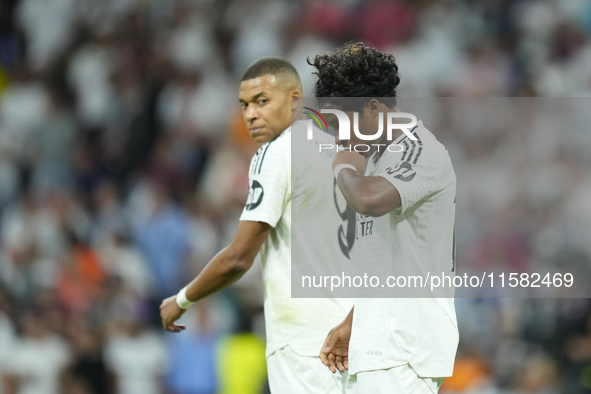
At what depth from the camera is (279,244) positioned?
4023 millimetres

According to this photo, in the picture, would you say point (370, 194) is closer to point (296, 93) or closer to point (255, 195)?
point (255, 195)

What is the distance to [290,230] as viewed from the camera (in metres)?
4.00

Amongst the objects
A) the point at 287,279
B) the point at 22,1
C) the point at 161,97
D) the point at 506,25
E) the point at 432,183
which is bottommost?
the point at 287,279

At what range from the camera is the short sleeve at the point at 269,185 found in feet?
12.8

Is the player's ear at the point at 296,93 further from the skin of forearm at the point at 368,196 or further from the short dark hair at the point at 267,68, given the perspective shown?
the skin of forearm at the point at 368,196

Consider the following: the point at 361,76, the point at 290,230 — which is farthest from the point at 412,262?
the point at 290,230

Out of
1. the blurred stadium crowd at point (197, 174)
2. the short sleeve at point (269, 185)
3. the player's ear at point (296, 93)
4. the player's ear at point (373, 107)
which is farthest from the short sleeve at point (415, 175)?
the blurred stadium crowd at point (197, 174)

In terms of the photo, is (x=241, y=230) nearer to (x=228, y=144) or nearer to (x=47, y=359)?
(x=47, y=359)

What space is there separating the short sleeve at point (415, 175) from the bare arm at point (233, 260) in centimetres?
100

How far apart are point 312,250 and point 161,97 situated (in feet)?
23.9

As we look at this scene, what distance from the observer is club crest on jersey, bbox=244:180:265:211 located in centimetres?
394

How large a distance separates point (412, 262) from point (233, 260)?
1.12 metres

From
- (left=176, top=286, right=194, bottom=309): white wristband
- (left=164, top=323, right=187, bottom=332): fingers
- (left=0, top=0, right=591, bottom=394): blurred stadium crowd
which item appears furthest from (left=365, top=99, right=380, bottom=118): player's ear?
(left=0, top=0, right=591, bottom=394): blurred stadium crowd

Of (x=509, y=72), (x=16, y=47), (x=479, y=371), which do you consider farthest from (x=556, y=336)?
(x=16, y=47)
